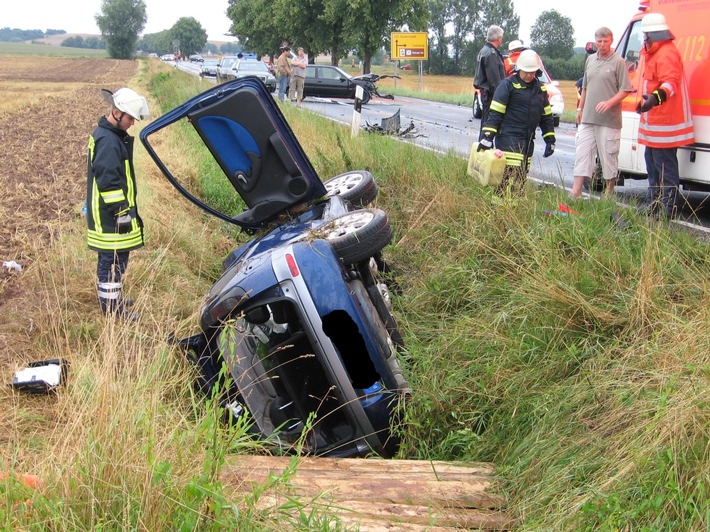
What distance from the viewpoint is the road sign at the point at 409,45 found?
38.2 m

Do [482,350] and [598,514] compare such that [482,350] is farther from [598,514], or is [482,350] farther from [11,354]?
[11,354]

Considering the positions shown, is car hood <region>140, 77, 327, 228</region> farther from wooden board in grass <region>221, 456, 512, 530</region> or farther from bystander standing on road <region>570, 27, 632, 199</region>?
bystander standing on road <region>570, 27, 632, 199</region>

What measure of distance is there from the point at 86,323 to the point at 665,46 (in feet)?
18.2

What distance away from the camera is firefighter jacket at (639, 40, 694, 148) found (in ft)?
22.4

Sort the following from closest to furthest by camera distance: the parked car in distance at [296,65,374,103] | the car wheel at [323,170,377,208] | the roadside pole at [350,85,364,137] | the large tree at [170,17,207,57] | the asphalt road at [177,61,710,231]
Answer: the car wheel at [323,170,377,208], the asphalt road at [177,61,710,231], the roadside pole at [350,85,364,137], the parked car in distance at [296,65,374,103], the large tree at [170,17,207,57]

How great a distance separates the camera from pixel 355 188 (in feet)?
20.9

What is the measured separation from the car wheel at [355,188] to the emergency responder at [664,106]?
256 cm

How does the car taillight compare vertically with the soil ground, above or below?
above

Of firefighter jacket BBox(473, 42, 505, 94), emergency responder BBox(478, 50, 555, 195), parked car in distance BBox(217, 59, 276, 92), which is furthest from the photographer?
parked car in distance BBox(217, 59, 276, 92)

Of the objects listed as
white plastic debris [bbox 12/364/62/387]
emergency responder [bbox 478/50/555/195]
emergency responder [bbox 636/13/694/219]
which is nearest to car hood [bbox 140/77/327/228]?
white plastic debris [bbox 12/364/62/387]

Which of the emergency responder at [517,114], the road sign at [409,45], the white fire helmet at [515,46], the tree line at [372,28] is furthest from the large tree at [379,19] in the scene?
the emergency responder at [517,114]

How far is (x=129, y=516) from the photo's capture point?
8.18 feet

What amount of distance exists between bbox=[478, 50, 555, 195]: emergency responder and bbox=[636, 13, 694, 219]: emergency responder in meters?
0.95

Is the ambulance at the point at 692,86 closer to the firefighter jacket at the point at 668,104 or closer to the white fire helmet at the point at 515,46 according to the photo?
the firefighter jacket at the point at 668,104
